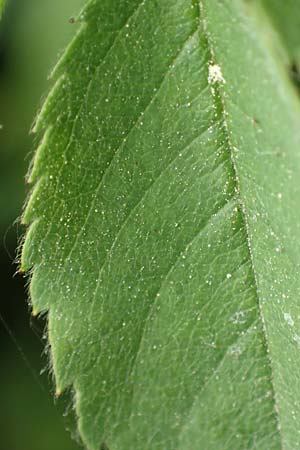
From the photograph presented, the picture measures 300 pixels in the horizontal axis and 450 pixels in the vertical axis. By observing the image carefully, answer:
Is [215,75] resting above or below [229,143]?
above

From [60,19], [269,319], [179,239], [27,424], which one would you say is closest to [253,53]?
[179,239]

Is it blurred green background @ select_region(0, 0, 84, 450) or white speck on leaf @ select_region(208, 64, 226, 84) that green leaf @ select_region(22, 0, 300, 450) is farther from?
blurred green background @ select_region(0, 0, 84, 450)

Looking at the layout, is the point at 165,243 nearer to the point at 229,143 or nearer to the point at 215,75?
the point at 229,143

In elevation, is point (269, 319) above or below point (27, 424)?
above

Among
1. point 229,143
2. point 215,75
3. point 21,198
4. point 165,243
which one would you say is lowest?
point 21,198

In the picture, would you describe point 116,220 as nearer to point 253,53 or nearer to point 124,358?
point 124,358

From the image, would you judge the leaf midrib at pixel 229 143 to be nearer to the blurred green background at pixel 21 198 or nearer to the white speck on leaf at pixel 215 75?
the white speck on leaf at pixel 215 75

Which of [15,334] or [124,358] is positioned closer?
[124,358]

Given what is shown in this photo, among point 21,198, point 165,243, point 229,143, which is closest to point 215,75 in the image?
point 229,143
